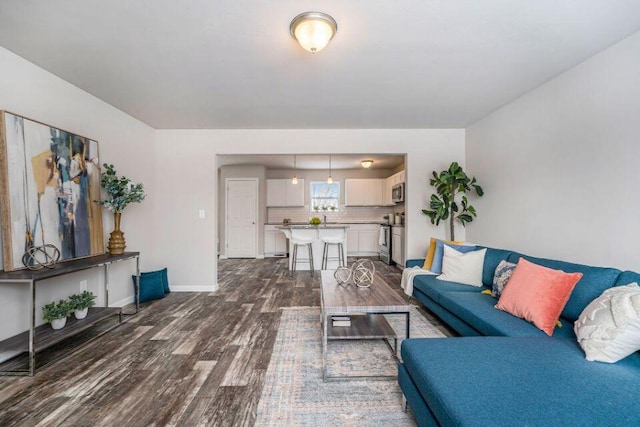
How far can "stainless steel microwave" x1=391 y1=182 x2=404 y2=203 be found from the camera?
260 inches

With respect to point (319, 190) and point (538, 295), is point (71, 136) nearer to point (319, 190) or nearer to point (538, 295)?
point (538, 295)

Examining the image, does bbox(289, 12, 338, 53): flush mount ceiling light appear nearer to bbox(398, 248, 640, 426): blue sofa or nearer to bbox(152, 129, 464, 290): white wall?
bbox(398, 248, 640, 426): blue sofa

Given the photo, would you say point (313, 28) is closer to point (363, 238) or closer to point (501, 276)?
point (501, 276)

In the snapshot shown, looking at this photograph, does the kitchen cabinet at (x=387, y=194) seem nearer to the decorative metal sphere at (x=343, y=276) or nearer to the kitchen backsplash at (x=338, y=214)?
the kitchen backsplash at (x=338, y=214)

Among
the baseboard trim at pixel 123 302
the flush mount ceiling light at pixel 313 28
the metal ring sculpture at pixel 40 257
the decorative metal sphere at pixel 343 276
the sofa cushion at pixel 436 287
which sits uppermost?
the flush mount ceiling light at pixel 313 28

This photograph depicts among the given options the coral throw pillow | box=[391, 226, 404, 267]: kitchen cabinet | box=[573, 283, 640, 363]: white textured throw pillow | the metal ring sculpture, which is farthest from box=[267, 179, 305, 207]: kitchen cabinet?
box=[573, 283, 640, 363]: white textured throw pillow

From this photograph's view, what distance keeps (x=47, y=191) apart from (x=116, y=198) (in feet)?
2.15

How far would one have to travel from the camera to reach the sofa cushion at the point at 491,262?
2.96m

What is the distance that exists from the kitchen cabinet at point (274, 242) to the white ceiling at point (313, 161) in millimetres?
1794

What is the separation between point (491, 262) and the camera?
304 cm

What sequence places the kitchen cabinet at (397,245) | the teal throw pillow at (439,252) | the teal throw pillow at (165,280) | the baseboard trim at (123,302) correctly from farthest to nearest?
1. the kitchen cabinet at (397,245)
2. the teal throw pillow at (165,280)
3. the baseboard trim at (123,302)
4. the teal throw pillow at (439,252)

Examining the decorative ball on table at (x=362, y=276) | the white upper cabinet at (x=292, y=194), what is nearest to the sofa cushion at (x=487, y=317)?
the decorative ball on table at (x=362, y=276)

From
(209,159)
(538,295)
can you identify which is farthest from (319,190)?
(538,295)

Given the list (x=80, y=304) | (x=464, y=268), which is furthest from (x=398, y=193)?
(x=80, y=304)
